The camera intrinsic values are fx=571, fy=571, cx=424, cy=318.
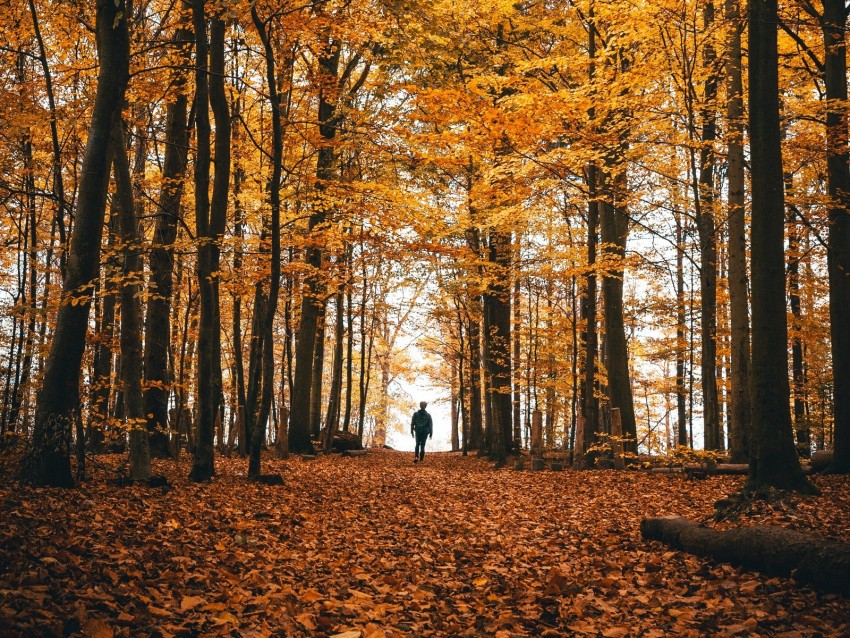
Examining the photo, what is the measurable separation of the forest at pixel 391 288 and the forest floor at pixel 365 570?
4 cm

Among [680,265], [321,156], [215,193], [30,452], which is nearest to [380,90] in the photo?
[321,156]

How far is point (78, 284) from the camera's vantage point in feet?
22.0

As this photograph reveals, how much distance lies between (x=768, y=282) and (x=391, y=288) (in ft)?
41.2

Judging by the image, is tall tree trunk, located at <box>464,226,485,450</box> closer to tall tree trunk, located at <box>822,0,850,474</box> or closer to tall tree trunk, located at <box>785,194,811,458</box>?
tall tree trunk, located at <box>785,194,811,458</box>

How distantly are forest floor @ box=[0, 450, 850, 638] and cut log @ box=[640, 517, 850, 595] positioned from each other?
103mm

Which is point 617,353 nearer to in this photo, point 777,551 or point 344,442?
point 777,551

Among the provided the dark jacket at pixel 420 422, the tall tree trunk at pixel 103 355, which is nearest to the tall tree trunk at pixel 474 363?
the dark jacket at pixel 420 422

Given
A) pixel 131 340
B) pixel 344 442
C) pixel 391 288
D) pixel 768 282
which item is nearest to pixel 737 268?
pixel 768 282

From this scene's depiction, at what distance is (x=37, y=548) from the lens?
3.97 meters

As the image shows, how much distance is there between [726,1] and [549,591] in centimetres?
1289

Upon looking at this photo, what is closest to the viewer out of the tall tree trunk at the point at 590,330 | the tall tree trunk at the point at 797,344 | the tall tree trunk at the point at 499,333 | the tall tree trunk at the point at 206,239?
the tall tree trunk at the point at 206,239

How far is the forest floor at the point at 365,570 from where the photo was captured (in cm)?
347

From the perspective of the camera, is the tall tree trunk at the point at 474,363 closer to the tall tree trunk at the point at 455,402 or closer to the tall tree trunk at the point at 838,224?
the tall tree trunk at the point at 455,402

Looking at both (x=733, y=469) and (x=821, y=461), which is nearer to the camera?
(x=821, y=461)
